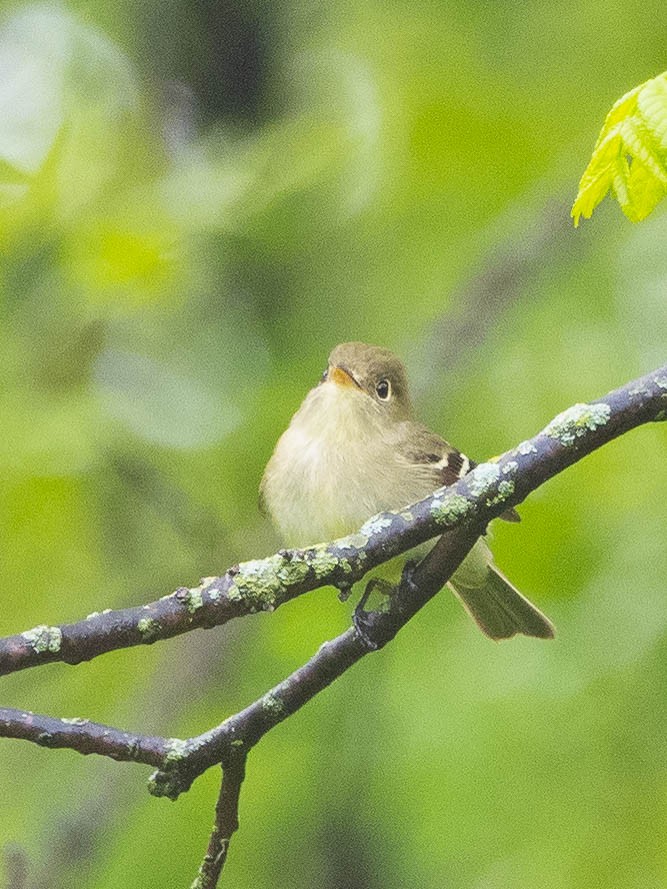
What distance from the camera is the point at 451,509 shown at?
2.94 m

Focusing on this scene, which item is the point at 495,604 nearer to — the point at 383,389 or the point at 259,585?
the point at 383,389

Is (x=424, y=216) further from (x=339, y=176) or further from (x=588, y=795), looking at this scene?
(x=588, y=795)

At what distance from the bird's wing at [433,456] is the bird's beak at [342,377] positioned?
0.28 meters

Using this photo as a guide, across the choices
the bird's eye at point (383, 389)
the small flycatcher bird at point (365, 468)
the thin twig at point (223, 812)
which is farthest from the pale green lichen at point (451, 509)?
the bird's eye at point (383, 389)

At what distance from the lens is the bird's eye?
5.58 m

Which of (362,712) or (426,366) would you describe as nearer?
(362,712)

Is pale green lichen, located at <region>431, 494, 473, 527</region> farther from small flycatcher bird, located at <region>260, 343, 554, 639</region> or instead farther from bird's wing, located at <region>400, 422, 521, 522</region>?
bird's wing, located at <region>400, 422, 521, 522</region>

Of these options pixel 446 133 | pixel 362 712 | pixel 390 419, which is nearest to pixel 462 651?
pixel 362 712

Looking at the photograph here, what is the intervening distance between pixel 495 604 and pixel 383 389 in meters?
1.04

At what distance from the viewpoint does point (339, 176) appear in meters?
7.74

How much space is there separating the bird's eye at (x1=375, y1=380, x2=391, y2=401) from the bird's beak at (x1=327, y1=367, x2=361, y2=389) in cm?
12

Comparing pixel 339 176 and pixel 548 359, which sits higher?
pixel 339 176

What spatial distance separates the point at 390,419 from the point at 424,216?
128 inches

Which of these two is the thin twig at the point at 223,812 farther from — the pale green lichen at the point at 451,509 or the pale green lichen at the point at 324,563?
the pale green lichen at the point at 451,509
